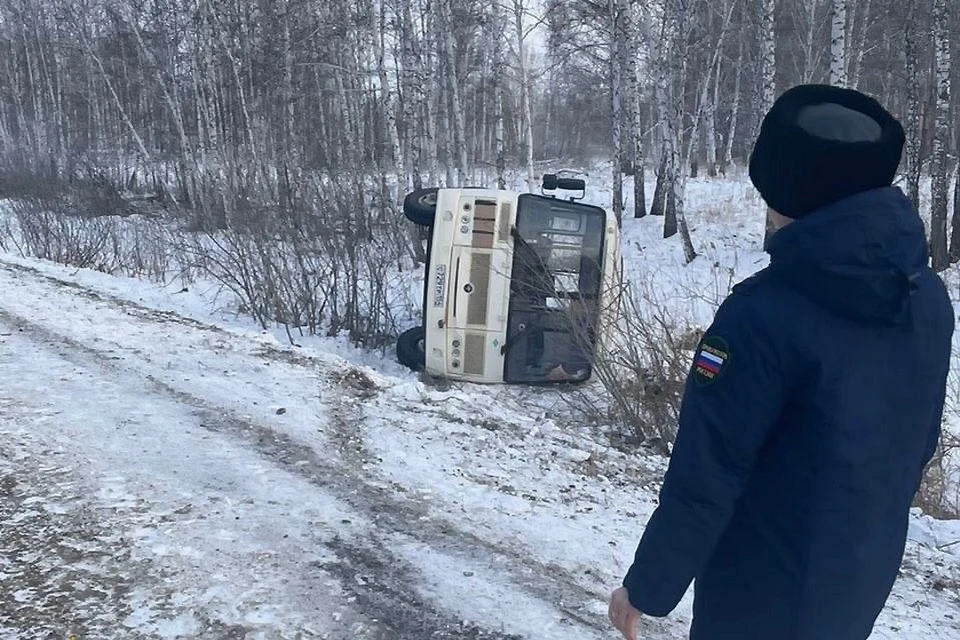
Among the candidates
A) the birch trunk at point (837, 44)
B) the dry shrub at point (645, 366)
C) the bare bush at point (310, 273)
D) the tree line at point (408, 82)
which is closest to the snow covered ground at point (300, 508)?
the dry shrub at point (645, 366)

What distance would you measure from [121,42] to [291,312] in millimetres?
27078

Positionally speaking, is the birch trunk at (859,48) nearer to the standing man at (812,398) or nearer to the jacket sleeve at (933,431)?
the jacket sleeve at (933,431)

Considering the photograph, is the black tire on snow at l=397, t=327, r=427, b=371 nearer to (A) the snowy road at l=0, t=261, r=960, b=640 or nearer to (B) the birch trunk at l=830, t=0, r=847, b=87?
(A) the snowy road at l=0, t=261, r=960, b=640

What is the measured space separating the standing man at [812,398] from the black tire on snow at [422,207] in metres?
6.90

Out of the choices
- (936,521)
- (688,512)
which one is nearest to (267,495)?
(688,512)

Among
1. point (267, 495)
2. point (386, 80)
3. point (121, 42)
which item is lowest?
point (267, 495)

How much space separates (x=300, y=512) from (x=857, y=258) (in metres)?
3.18

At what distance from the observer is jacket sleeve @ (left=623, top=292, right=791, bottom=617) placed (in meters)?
1.56

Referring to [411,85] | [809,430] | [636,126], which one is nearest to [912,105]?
[636,126]

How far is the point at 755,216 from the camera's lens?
19.4 meters

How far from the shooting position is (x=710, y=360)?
1617 mm

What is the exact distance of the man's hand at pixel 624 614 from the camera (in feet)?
5.90

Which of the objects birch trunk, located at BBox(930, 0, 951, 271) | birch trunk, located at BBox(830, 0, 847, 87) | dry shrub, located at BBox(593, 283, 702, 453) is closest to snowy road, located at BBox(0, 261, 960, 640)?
dry shrub, located at BBox(593, 283, 702, 453)

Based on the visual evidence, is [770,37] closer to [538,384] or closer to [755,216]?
[755,216]
